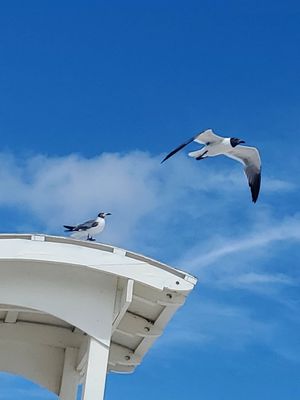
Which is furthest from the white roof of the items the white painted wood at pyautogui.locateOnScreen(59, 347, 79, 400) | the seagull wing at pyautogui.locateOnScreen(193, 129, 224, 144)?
the seagull wing at pyautogui.locateOnScreen(193, 129, 224, 144)

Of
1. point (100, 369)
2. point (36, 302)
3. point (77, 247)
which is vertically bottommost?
point (100, 369)

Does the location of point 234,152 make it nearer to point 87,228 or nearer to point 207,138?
point 207,138

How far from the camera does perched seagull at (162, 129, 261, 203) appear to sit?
49.2ft

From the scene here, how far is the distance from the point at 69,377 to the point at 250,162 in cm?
634

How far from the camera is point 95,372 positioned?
8750 mm

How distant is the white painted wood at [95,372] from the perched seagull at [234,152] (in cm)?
664

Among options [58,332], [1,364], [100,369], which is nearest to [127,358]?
[58,332]

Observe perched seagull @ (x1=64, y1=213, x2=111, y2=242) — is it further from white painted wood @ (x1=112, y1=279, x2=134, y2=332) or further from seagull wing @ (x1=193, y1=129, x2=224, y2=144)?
seagull wing @ (x1=193, y1=129, x2=224, y2=144)

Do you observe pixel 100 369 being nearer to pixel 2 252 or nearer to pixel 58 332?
pixel 2 252

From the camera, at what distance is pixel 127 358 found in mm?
11305

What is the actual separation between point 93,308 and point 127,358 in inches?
97.2

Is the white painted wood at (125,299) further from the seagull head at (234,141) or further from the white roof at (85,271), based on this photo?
the seagull head at (234,141)

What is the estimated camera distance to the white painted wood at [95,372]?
8625 mm

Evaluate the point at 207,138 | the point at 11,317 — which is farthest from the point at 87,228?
the point at 207,138
